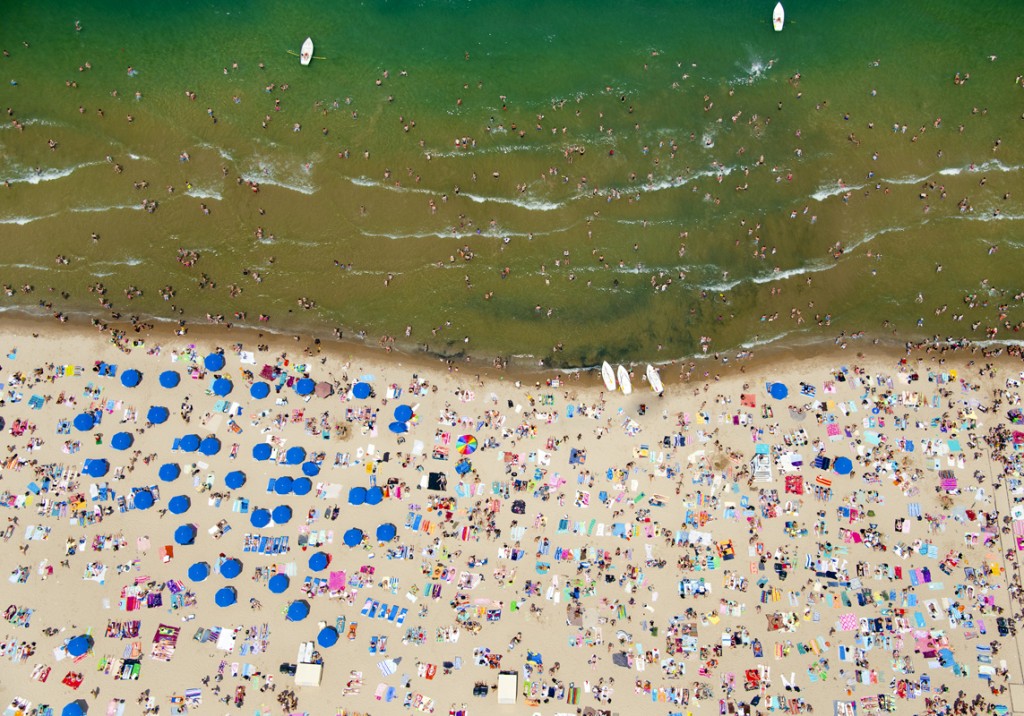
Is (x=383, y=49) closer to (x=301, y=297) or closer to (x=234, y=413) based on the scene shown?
(x=301, y=297)

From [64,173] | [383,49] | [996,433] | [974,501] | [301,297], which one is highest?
[383,49]

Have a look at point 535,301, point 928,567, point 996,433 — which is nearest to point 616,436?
point 535,301

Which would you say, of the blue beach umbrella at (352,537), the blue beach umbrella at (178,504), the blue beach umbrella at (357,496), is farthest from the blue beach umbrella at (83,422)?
the blue beach umbrella at (352,537)

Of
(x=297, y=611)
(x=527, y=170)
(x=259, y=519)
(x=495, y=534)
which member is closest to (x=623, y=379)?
(x=495, y=534)

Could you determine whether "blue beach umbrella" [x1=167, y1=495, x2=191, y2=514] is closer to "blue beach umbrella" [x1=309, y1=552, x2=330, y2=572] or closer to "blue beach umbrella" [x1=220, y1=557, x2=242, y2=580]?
"blue beach umbrella" [x1=220, y1=557, x2=242, y2=580]

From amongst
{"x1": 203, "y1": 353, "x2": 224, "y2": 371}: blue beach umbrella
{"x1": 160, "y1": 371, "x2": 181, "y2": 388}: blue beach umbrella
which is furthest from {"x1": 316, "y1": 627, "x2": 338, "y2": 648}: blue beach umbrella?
{"x1": 160, "y1": 371, "x2": 181, "y2": 388}: blue beach umbrella

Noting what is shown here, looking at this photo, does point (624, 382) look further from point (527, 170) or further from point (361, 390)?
point (361, 390)
